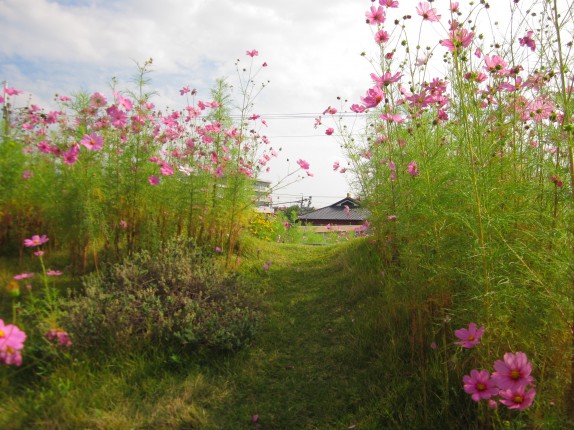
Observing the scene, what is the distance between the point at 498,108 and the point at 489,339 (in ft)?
4.88

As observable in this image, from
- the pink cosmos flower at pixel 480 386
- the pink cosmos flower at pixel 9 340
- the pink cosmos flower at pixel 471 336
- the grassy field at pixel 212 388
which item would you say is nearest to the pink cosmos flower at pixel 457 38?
the pink cosmos flower at pixel 471 336

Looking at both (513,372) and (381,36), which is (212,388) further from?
(381,36)

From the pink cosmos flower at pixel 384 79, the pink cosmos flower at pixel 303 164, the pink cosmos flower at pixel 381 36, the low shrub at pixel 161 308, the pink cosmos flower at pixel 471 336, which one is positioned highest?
the pink cosmos flower at pixel 381 36

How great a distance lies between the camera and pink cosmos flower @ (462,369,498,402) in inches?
54.8

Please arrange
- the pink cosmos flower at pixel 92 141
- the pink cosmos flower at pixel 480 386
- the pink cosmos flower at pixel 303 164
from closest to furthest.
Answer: the pink cosmos flower at pixel 480 386 → the pink cosmos flower at pixel 92 141 → the pink cosmos flower at pixel 303 164

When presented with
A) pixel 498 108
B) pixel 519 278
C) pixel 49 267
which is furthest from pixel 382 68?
pixel 49 267

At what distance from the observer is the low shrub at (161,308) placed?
240cm

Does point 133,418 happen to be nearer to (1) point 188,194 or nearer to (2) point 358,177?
(1) point 188,194

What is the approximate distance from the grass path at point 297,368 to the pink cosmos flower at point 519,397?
87cm

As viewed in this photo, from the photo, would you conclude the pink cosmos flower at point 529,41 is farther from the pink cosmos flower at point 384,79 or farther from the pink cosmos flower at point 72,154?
the pink cosmos flower at point 72,154

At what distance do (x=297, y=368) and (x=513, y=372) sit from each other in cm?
144

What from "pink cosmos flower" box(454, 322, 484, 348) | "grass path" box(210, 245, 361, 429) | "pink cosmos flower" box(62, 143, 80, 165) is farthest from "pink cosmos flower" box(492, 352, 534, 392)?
"pink cosmos flower" box(62, 143, 80, 165)

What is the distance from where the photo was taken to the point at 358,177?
4512 millimetres

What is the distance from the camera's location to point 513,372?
4.29 ft
